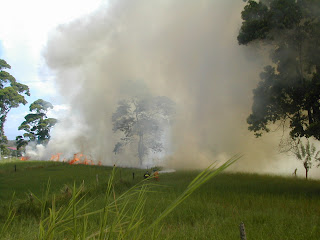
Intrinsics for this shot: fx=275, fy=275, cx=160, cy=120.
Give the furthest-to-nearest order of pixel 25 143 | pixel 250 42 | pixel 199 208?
pixel 25 143 → pixel 250 42 → pixel 199 208

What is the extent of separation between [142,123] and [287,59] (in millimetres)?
24351

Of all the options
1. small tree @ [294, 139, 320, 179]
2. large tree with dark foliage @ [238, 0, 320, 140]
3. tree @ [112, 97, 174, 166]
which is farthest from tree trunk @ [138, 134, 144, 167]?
large tree with dark foliage @ [238, 0, 320, 140]

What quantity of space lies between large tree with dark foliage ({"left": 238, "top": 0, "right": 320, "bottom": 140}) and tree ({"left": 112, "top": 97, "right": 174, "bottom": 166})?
22.6m

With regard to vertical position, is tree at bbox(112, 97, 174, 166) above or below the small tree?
above

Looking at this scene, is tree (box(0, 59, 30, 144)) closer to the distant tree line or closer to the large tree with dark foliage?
the distant tree line

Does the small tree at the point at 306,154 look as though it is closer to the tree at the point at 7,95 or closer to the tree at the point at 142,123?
the tree at the point at 142,123

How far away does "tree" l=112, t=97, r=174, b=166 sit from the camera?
36.7 metres

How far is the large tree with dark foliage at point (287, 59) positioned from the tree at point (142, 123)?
74.2 ft

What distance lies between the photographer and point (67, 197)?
12.1 metres

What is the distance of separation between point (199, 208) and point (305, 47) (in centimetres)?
1013

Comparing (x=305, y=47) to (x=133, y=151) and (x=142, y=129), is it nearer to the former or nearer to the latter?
(x=142, y=129)

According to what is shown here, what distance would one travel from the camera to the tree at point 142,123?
120 feet

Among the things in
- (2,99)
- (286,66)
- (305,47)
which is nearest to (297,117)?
(286,66)

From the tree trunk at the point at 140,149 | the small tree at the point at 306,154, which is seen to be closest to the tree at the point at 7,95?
the tree trunk at the point at 140,149
